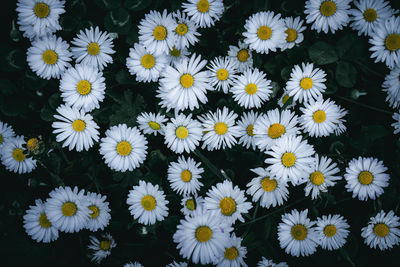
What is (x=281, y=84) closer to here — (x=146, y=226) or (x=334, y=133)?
(x=334, y=133)

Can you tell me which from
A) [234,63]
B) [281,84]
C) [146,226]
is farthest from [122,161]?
[281,84]

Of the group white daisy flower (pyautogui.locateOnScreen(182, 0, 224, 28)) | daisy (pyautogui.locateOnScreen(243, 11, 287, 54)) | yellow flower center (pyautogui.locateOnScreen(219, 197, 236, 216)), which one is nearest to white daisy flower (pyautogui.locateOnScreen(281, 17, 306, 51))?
daisy (pyautogui.locateOnScreen(243, 11, 287, 54))

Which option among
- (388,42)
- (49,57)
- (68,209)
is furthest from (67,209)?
(388,42)

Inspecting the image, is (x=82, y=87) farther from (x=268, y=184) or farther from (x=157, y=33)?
(x=268, y=184)

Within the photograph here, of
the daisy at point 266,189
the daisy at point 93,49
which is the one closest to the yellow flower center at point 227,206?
→ the daisy at point 266,189

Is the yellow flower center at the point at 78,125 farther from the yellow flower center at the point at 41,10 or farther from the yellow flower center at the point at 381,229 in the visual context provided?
the yellow flower center at the point at 381,229

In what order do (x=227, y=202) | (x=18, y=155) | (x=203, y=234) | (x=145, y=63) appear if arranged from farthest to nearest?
(x=18, y=155) < (x=145, y=63) < (x=227, y=202) < (x=203, y=234)

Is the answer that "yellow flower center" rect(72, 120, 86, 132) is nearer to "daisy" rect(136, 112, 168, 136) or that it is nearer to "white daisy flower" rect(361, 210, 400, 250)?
"daisy" rect(136, 112, 168, 136)
